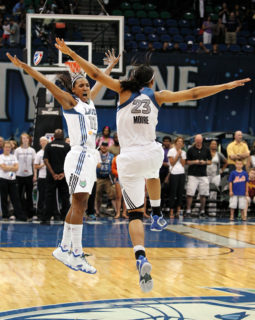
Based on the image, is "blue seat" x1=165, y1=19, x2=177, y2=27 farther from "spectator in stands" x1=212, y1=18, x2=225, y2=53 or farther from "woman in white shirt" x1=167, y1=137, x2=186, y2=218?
"woman in white shirt" x1=167, y1=137, x2=186, y2=218

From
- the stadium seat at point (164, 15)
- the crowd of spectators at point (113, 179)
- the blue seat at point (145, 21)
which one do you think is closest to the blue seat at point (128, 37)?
the blue seat at point (145, 21)

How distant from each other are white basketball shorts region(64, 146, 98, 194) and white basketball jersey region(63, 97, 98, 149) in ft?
A: 0.31

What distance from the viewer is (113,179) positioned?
15711 mm

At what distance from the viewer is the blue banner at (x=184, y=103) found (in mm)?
18453

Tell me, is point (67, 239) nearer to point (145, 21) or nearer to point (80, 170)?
point (80, 170)

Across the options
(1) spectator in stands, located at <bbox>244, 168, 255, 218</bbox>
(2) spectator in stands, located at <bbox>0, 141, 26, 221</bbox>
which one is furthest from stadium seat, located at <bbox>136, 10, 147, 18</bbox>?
(2) spectator in stands, located at <bbox>0, 141, 26, 221</bbox>

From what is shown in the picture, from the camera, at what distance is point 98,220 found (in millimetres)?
14852

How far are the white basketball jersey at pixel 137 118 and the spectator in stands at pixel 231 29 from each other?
1583 centimetres

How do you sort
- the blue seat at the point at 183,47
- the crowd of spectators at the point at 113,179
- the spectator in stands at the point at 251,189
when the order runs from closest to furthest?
the crowd of spectators at the point at 113,179
the spectator in stands at the point at 251,189
the blue seat at the point at 183,47

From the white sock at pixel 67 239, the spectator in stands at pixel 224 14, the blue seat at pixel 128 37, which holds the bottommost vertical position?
the white sock at pixel 67 239

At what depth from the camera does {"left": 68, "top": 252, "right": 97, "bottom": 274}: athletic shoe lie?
22.7 ft

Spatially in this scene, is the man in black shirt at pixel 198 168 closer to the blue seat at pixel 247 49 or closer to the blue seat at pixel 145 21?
the blue seat at pixel 247 49

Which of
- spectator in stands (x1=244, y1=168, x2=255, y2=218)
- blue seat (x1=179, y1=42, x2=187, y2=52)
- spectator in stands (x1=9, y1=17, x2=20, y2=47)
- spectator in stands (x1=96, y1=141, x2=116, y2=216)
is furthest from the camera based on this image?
blue seat (x1=179, y1=42, x2=187, y2=52)

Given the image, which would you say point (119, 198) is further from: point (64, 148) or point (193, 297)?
point (193, 297)
